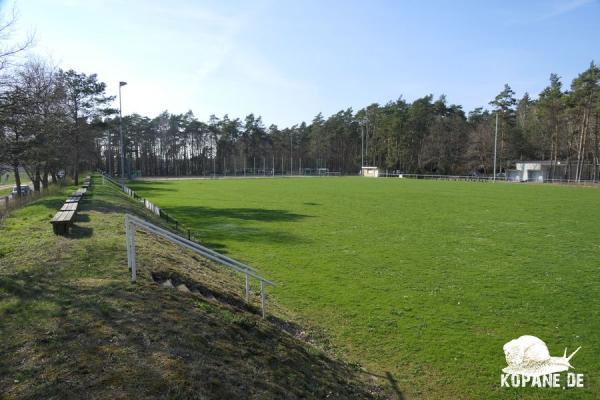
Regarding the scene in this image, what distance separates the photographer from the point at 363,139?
11312cm


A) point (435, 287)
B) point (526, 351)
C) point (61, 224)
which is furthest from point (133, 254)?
point (435, 287)

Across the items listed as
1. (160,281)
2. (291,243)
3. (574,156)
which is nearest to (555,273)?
(291,243)

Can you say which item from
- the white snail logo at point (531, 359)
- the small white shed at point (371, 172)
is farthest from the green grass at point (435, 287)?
the small white shed at point (371, 172)

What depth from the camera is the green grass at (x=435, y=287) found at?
6.32 metres

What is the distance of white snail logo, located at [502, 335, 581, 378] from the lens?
618cm

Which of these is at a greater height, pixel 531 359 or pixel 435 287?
pixel 435 287

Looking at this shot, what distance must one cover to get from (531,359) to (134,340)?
20.2 ft

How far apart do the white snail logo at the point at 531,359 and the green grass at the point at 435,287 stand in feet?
0.48

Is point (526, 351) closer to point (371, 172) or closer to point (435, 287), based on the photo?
point (435, 287)

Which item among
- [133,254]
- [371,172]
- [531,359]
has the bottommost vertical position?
[531,359]

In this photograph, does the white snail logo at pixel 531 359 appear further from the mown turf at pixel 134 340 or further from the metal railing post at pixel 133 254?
the metal railing post at pixel 133 254

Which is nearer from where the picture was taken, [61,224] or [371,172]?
[61,224]

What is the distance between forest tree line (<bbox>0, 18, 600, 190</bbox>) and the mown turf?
26.1 m

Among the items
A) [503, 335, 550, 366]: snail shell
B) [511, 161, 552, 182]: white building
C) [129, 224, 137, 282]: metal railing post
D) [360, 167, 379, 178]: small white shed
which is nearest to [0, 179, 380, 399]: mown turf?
[129, 224, 137, 282]: metal railing post
